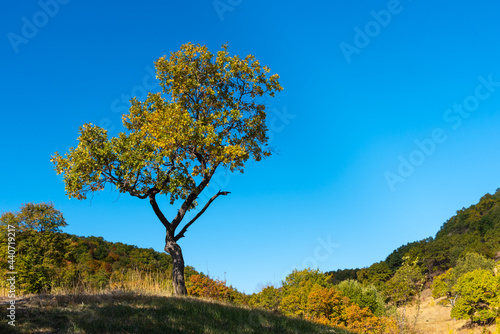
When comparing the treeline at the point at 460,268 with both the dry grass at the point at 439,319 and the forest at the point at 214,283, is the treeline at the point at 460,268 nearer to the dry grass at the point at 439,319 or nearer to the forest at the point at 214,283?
the forest at the point at 214,283

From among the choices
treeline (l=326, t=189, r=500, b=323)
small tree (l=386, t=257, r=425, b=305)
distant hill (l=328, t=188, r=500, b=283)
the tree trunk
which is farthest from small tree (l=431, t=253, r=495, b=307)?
the tree trunk

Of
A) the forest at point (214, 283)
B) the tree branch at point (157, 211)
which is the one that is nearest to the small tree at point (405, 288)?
the forest at point (214, 283)

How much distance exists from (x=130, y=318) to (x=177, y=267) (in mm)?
8252

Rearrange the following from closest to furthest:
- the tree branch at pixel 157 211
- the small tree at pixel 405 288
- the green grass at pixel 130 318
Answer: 1. the green grass at pixel 130 318
2. the small tree at pixel 405 288
3. the tree branch at pixel 157 211

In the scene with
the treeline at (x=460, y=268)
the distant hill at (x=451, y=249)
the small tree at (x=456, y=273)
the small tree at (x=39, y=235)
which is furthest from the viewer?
the distant hill at (x=451, y=249)

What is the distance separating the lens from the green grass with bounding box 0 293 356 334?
831 centimetres

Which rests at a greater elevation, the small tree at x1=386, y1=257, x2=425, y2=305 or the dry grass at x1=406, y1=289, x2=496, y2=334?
the small tree at x1=386, y1=257, x2=425, y2=305

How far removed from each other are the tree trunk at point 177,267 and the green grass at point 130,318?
15.5ft

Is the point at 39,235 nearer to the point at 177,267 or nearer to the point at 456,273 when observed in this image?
the point at 177,267

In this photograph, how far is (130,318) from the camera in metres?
9.23

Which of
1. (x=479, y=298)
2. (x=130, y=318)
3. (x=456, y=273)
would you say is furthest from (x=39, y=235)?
(x=456, y=273)

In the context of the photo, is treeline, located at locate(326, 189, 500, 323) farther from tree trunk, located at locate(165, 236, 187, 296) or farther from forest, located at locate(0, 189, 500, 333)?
tree trunk, located at locate(165, 236, 187, 296)

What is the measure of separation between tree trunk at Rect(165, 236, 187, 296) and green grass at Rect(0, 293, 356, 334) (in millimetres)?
4737

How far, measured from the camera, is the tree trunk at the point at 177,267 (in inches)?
672
